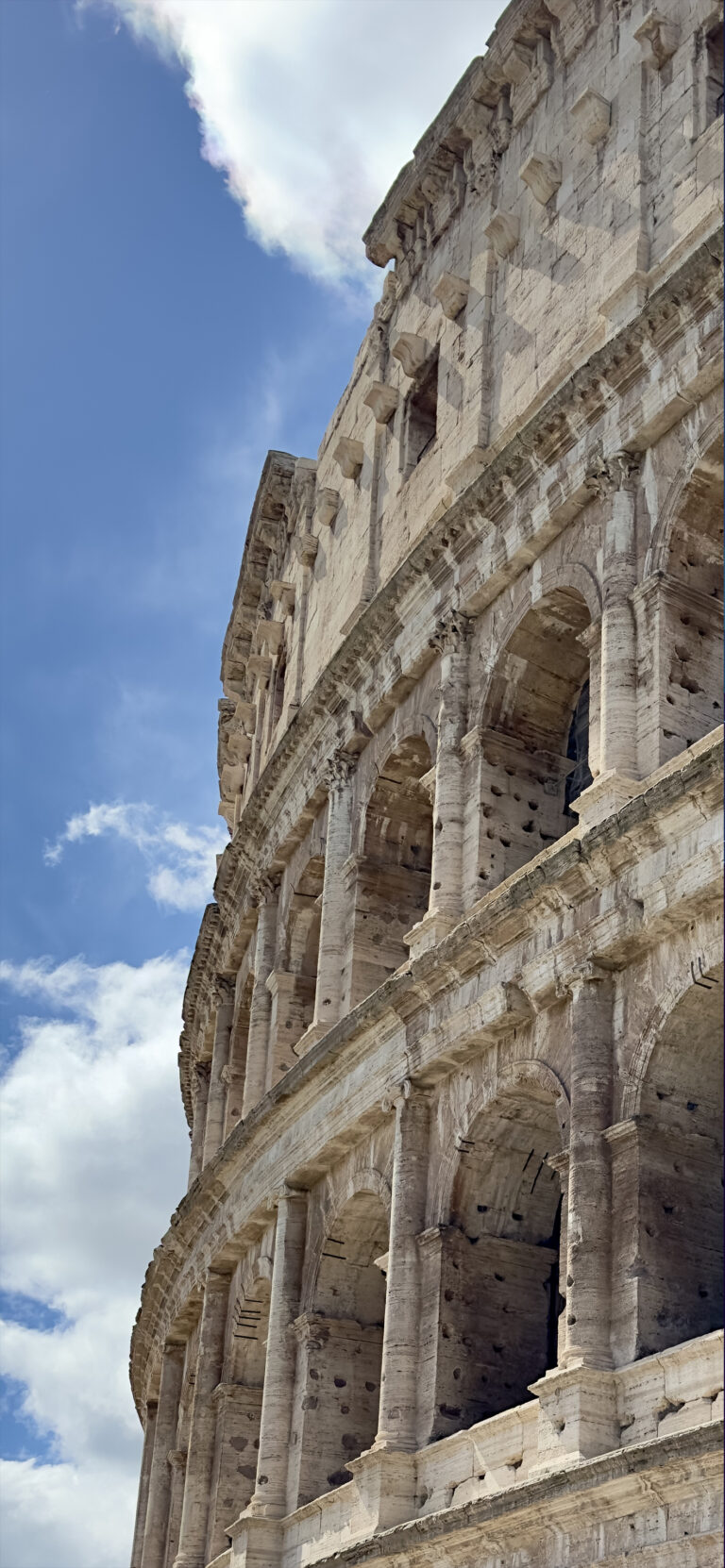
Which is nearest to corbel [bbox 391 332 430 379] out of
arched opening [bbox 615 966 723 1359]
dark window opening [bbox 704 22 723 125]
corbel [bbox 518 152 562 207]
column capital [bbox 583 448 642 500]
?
corbel [bbox 518 152 562 207]

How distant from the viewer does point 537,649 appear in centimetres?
1670

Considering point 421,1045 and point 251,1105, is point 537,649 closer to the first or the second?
point 421,1045

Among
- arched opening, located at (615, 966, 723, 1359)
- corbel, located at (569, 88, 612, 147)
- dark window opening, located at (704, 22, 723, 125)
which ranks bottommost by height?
arched opening, located at (615, 966, 723, 1359)

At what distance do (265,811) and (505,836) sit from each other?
20.7 ft

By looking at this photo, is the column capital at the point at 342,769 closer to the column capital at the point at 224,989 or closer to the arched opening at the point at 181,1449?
the column capital at the point at 224,989

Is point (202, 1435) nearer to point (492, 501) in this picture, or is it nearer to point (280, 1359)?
point (280, 1359)

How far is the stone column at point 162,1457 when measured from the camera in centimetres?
2278

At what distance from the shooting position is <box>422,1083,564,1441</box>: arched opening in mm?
14336

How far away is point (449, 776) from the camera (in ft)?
54.9

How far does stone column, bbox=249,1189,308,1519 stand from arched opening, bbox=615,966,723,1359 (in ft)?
18.5

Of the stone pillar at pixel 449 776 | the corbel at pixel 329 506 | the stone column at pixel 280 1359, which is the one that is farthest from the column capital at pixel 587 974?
the corbel at pixel 329 506

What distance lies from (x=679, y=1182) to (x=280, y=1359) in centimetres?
587

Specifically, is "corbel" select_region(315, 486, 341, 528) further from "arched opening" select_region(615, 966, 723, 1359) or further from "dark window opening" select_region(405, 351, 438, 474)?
"arched opening" select_region(615, 966, 723, 1359)

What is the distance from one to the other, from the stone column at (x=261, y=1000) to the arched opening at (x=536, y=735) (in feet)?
17.9
